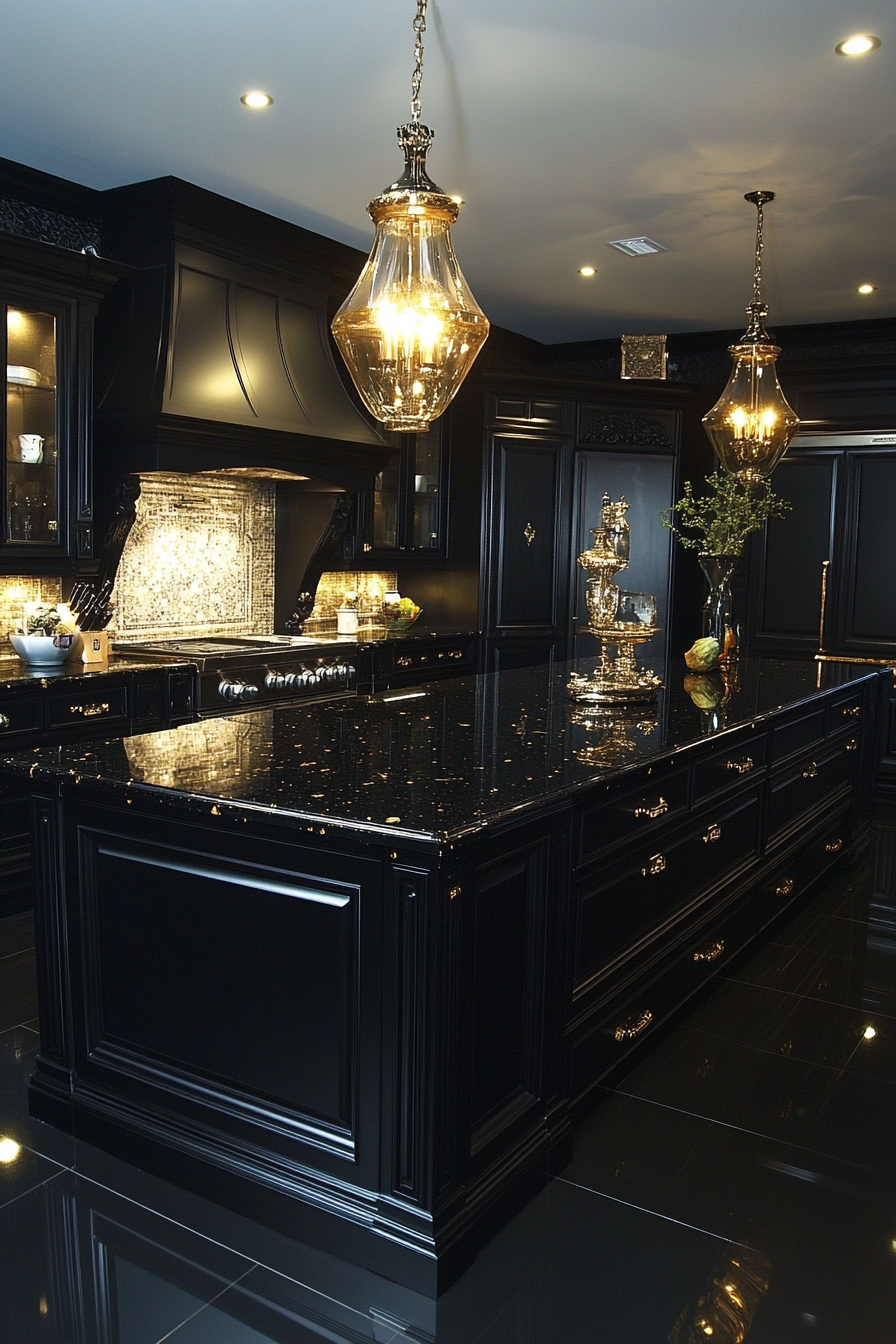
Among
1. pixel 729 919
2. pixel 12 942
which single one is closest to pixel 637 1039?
pixel 729 919

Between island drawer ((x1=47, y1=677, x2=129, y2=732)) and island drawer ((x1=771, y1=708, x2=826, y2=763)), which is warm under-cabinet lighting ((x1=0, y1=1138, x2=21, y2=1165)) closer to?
island drawer ((x1=47, y1=677, x2=129, y2=732))

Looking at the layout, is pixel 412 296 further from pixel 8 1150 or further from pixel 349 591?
pixel 349 591

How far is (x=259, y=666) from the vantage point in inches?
200

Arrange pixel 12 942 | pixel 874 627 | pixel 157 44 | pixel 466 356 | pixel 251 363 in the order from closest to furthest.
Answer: pixel 466 356
pixel 157 44
pixel 12 942
pixel 251 363
pixel 874 627

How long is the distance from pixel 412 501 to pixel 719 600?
8.14 feet

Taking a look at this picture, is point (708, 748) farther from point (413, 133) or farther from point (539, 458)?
point (539, 458)

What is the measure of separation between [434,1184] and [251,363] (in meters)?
4.12

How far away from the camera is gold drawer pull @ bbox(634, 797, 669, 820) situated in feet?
9.03

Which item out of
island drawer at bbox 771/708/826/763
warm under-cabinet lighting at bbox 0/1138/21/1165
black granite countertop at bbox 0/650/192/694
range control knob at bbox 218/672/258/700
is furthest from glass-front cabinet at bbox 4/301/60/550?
island drawer at bbox 771/708/826/763

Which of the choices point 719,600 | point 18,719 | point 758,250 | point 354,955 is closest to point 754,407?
point 719,600

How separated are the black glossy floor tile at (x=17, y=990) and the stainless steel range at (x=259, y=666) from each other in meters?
1.43

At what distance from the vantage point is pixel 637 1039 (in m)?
2.89

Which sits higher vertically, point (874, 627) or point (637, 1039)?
point (874, 627)

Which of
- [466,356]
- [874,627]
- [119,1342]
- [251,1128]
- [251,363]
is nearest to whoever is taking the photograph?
[119,1342]
